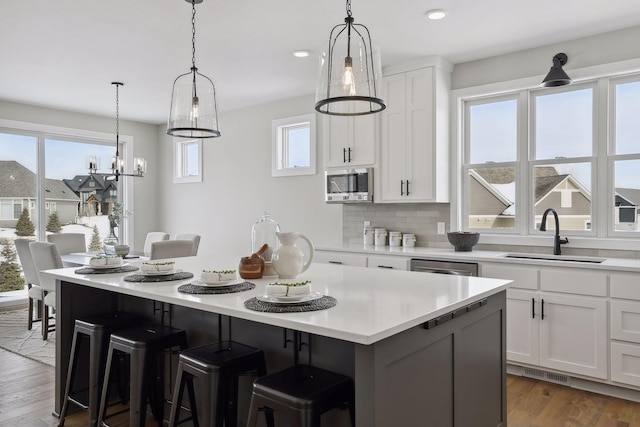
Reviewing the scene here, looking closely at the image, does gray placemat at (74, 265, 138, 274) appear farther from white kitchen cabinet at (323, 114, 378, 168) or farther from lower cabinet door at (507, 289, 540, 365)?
lower cabinet door at (507, 289, 540, 365)

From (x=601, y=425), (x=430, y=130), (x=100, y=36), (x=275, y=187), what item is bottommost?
(x=601, y=425)

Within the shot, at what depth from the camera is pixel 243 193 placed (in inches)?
241

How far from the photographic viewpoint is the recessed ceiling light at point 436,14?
317 cm

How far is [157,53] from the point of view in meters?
4.01

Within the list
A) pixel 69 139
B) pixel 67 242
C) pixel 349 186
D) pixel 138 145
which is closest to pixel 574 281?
pixel 349 186

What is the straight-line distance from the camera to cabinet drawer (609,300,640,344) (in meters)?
2.98

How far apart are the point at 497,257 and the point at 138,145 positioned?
548 cm

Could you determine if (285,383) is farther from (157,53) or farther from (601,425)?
(157,53)

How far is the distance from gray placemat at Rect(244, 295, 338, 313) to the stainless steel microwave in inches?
107

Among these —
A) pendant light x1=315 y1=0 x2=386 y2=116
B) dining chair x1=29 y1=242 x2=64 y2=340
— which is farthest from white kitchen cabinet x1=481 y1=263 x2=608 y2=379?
dining chair x1=29 y1=242 x2=64 y2=340

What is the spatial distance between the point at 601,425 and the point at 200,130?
2.92m

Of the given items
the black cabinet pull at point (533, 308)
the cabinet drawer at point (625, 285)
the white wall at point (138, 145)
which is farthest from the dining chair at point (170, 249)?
the cabinet drawer at point (625, 285)

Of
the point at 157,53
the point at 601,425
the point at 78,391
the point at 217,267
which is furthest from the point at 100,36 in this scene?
the point at 601,425

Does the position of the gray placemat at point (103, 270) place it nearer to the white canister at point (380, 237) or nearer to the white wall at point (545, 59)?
the white canister at point (380, 237)
